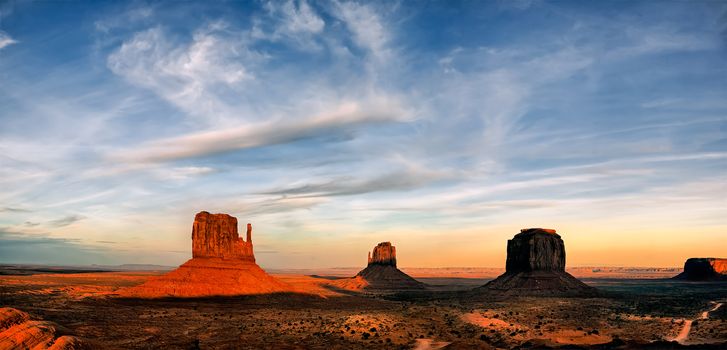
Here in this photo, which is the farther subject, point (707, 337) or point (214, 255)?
point (214, 255)

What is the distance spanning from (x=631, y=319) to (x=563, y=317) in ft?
22.6

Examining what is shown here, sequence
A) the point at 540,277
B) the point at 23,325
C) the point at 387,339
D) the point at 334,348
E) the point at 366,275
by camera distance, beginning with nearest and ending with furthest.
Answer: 1. the point at 23,325
2. the point at 334,348
3. the point at 387,339
4. the point at 540,277
5. the point at 366,275

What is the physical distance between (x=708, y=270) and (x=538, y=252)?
377 ft

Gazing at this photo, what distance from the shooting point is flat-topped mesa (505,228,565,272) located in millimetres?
109938

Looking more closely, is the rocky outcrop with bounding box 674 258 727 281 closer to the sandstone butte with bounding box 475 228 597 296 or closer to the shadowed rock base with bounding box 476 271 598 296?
the sandstone butte with bounding box 475 228 597 296

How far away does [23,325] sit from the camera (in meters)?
29.8

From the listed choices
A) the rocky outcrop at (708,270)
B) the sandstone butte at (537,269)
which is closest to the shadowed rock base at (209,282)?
the sandstone butte at (537,269)

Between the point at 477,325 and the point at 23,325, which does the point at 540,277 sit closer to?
the point at 477,325

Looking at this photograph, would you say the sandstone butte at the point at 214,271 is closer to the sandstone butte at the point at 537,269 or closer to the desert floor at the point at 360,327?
the desert floor at the point at 360,327

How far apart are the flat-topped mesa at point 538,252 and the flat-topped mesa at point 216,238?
2466 inches

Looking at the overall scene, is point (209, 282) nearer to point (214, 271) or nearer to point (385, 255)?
point (214, 271)

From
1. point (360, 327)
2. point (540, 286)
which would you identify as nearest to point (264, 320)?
point (360, 327)

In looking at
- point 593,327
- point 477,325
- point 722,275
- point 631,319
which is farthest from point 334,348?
point 722,275

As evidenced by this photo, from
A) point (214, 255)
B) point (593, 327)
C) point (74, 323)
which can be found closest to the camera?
point (74, 323)
